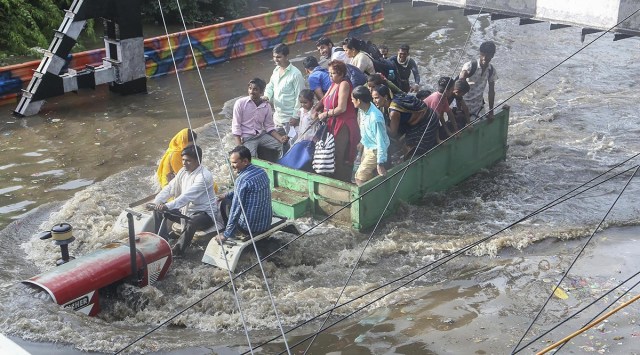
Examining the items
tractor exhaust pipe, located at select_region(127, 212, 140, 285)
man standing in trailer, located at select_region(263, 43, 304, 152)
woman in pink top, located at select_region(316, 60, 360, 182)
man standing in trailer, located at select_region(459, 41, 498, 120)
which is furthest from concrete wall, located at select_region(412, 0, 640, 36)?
tractor exhaust pipe, located at select_region(127, 212, 140, 285)

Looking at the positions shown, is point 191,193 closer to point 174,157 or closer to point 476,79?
point 174,157

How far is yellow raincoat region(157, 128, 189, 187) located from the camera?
9.70 m

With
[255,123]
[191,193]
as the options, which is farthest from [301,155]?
[191,193]

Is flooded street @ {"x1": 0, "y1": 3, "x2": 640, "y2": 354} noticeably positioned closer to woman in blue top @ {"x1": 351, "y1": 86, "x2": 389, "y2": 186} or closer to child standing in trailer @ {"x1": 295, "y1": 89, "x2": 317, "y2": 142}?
woman in blue top @ {"x1": 351, "y1": 86, "x2": 389, "y2": 186}

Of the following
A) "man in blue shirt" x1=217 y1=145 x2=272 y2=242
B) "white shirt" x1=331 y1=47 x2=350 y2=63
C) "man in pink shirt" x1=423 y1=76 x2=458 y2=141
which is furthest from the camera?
"white shirt" x1=331 y1=47 x2=350 y2=63

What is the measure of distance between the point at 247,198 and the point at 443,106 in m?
3.85

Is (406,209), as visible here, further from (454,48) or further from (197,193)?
(454,48)

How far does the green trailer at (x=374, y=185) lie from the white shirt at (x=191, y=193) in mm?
1334

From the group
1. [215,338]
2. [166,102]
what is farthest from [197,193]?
[166,102]

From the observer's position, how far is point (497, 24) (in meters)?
25.4

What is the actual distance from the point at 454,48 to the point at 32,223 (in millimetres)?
14146

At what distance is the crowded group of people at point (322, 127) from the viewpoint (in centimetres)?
901

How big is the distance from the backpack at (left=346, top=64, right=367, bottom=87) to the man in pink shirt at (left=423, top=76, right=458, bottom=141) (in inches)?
39.0

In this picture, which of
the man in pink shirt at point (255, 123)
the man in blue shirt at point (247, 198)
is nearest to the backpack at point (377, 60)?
the man in pink shirt at point (255, 123)
